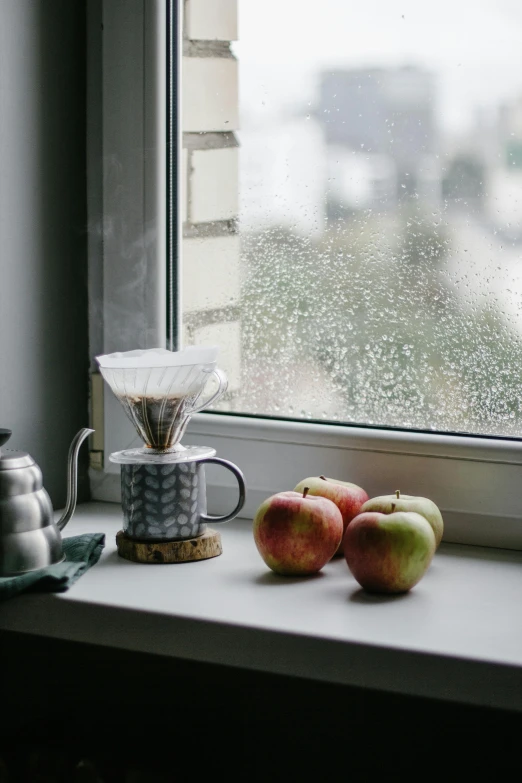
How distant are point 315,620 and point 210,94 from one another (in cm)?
73

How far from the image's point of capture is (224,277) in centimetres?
118

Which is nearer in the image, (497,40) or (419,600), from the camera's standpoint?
(419,600)

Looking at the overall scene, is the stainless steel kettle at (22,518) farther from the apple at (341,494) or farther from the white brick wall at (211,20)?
the white brick wall at (211,20)

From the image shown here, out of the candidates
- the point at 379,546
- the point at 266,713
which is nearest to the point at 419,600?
the point at 379,546

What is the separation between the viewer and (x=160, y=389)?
96 cm

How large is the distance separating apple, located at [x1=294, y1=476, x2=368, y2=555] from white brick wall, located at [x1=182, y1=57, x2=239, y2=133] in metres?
0.50

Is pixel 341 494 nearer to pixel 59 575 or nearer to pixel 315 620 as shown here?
pixel 315 620

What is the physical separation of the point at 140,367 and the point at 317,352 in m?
Answer: 0.27

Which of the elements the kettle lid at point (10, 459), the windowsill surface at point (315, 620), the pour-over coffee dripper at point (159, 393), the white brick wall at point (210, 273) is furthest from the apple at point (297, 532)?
the white brick wall at point (210, 273)

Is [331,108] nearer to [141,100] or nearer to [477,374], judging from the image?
[141,100]

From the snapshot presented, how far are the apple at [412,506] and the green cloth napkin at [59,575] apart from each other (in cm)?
31

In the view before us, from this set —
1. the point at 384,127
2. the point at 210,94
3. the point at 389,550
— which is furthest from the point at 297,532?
the point at 210,94

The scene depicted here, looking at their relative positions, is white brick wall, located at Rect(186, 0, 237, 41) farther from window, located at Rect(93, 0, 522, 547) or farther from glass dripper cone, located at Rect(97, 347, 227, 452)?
glass dripper cone, located at Rect(97, 347, 227, 452)

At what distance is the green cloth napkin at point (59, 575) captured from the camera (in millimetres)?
854
